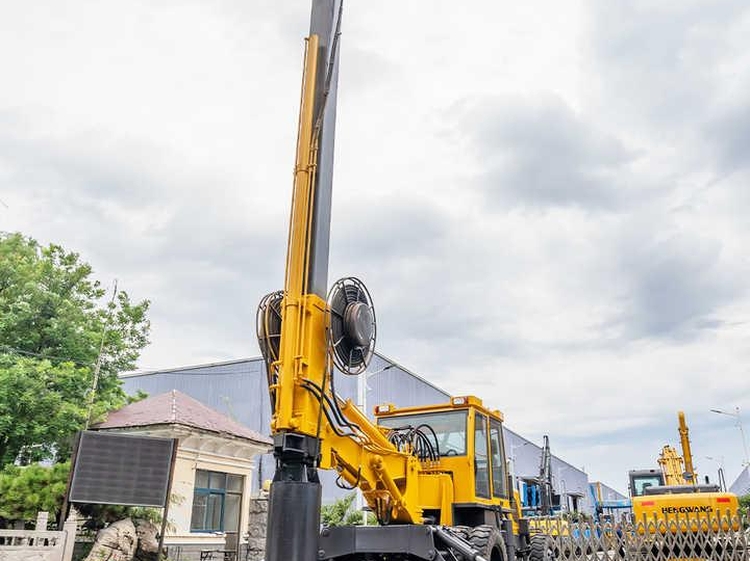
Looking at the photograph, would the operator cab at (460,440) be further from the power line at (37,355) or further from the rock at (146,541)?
the power line at (37,355)

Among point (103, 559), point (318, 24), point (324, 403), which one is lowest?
point (103, 559)

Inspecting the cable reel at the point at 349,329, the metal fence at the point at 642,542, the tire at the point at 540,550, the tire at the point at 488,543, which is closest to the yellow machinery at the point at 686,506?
the metal fence at the point at 642,542

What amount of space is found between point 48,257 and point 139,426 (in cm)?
565

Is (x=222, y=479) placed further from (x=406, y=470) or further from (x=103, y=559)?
(x=406, y=470)

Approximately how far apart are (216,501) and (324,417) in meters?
13.7

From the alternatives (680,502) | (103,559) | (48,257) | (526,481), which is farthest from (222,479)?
(680,502)

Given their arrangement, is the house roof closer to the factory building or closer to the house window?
the house window

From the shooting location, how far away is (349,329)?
6.67 m

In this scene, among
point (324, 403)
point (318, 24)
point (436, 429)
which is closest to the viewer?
point (324, 403)

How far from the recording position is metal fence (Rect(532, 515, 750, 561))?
35.1 feet

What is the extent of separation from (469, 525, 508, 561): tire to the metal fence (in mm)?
3011

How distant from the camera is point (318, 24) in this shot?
7746mm

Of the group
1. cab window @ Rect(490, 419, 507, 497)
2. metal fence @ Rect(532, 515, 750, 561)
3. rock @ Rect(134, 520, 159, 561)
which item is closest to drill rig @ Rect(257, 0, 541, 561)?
cab window @ Rect(490, 419, 507, 497)

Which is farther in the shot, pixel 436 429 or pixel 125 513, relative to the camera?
pixel 125 513
